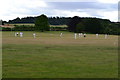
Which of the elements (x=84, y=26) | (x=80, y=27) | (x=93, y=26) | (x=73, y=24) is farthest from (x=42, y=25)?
(x=93, y=26)

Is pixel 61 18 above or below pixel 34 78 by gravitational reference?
above

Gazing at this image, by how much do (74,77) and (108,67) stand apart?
3469 mm

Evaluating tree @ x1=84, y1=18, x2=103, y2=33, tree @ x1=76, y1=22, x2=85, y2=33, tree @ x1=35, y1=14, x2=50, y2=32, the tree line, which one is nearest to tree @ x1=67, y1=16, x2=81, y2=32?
the tree line

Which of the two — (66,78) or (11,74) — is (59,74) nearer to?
(66,78)

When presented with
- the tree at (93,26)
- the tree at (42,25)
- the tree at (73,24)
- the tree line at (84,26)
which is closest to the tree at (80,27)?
the tree line at (84,26)

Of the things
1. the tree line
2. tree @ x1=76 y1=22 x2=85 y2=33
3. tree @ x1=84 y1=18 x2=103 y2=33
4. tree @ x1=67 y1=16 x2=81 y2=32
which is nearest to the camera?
tree @ x1=84 y1=18 x2=103 y2=33

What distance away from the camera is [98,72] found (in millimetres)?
12836

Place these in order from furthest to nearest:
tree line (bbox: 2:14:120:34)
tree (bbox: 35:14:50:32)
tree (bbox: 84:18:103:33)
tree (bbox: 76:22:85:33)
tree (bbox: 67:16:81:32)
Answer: tree (bbox: 67:16:81:32) < tree (bbox: 35:14:50:32) < tree line (bbox: 2:14:120:34) < tree (bbox: 76:22:85:33) < tree (bbox: 84:18:103:33)

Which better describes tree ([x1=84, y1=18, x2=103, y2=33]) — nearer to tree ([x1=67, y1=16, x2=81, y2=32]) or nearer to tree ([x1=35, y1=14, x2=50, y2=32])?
tree ([x1=67, y1=16, x2=81, y2=32])

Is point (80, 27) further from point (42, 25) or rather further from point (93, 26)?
point (42, 25)

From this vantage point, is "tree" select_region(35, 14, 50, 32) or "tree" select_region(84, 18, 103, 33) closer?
Answer: "tree" select_region(84, 18, 103, 33)

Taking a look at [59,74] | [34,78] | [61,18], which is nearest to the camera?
[34,78]

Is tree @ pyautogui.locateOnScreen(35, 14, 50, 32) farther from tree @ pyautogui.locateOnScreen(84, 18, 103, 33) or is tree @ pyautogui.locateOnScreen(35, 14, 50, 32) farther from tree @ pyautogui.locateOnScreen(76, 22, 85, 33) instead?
tree @ pyautogui.locateOnScreen(84, 18, 103, 33)

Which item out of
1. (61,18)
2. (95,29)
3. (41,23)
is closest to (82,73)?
(95,29)
